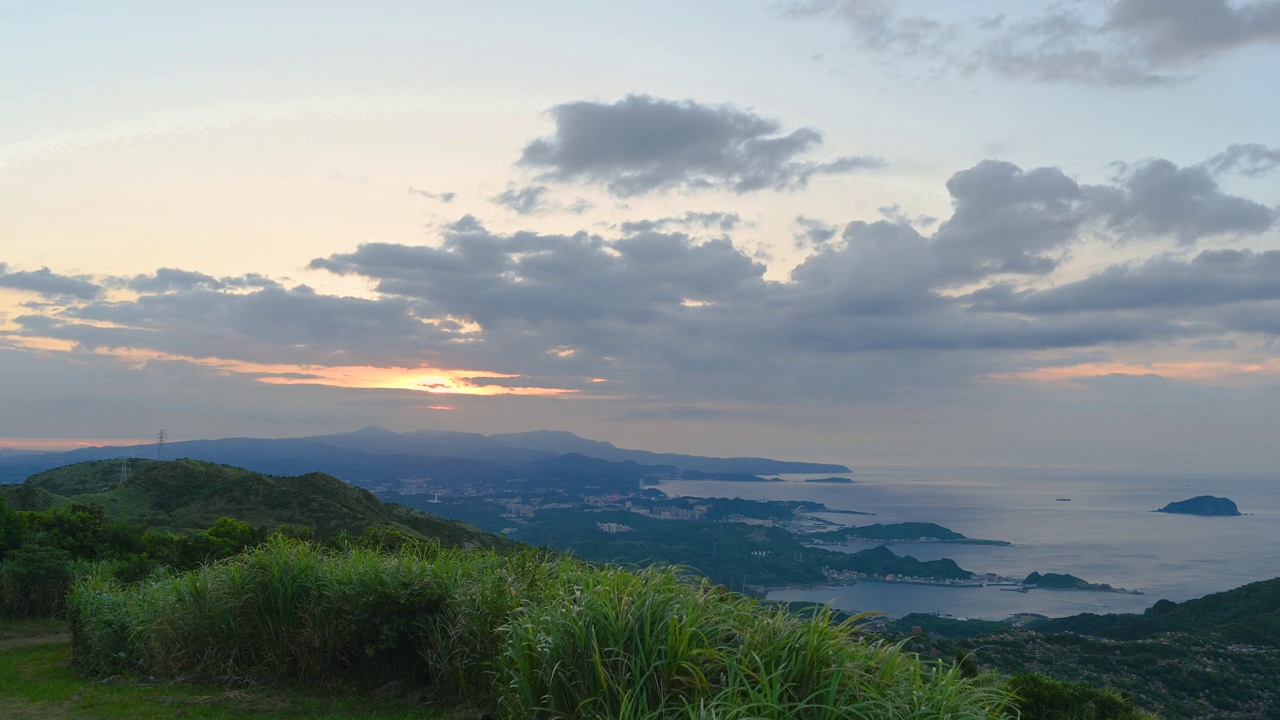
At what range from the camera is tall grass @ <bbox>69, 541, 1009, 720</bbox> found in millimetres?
4746

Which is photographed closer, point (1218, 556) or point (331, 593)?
point (331, 593)

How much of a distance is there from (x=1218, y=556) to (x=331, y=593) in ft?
399

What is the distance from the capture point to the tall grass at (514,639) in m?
4.75

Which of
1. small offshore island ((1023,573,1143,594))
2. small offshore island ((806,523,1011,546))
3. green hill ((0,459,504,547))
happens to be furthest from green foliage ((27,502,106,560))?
small offshore island ((806,523,1011,546))

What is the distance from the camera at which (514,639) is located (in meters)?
5.88

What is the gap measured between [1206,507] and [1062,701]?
188 meters

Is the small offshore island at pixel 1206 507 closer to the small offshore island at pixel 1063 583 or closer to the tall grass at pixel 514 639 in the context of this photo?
the small offshore island at pixel 1063 583

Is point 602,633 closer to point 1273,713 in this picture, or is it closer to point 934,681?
point 934,681

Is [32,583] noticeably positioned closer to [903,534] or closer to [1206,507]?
[903,534]

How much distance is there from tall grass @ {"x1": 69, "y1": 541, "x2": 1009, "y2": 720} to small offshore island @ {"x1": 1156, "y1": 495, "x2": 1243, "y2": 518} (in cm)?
18787

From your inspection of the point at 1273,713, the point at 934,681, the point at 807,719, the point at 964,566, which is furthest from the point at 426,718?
the point at 964,566

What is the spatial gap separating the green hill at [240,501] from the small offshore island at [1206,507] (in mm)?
167901

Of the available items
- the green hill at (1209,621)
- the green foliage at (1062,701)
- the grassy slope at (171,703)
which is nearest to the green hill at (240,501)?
the grassy slope at (171,703)

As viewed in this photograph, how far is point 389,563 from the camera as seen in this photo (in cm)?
852
